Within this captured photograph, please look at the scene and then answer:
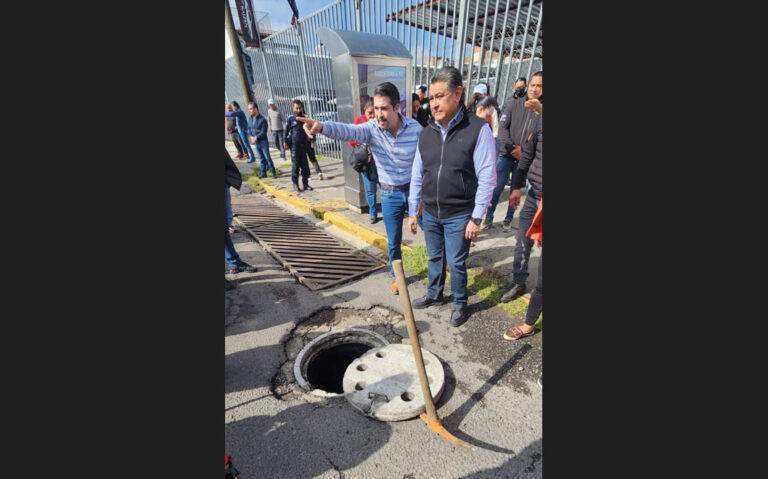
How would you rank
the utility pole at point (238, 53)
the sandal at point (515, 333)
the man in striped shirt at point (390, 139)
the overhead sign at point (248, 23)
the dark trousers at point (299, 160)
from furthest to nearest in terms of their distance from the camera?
1. the overhead sign at point (248, 23)
2. the utility pole at point (238, 53)
3. the dark trousers at point (299, 160)
4. the man in striped shirt at point (390, 139)
5. the sandal at point (515, 333)

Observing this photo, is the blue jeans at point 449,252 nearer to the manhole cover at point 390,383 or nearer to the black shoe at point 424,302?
the black shoe at point 424,302

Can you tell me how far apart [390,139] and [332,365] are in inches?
81.3

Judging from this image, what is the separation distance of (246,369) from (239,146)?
1031 cm

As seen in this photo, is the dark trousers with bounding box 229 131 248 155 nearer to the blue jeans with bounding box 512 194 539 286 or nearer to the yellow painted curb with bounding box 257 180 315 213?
the yellow painted curb with bounding box 257 180 315 213

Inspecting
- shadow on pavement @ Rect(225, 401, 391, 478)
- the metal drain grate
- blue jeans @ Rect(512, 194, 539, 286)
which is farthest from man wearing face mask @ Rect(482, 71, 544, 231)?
shadow on pavement @ Rect(225, 401, 391, 478)

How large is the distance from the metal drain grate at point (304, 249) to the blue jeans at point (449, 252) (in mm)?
1117

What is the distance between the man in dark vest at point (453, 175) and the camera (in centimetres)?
248

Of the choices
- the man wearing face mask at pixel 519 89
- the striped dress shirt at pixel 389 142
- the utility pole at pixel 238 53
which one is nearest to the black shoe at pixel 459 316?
the striped dress shirt at pixel 389 142

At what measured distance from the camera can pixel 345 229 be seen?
216 inches

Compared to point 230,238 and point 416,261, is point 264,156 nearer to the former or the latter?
point 230,238

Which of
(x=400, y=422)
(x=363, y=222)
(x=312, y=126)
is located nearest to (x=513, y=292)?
(x=400, y=422)

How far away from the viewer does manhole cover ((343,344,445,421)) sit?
212 centimetres

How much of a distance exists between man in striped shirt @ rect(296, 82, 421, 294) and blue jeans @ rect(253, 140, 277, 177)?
20.4 feet

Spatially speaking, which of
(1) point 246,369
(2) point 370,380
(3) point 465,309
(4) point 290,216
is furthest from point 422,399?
(4) point 290,216
